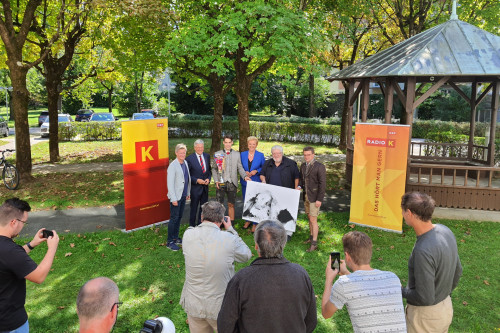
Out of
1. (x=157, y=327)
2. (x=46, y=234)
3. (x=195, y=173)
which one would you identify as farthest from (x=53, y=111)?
(x=157, y=327)

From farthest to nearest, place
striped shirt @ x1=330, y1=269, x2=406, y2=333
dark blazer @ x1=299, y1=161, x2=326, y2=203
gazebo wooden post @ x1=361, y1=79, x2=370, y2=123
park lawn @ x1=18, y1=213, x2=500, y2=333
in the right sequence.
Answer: gazebo wooden post @ x1=361, y1=79, x2=370, y2=123, dark blazer @ x1=299, y1=161, x2=326, y2=203, park lawn @ x1=18, y1=213, x2=500, y2=333, striped shirt @ x1=330, y1=269, x2=406, y2=333

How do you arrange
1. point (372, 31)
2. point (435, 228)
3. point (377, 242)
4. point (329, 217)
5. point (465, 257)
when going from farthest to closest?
point (372, 31) → point (329, 217) → point (377, 242) → point (465, 257) → point (435, 228)

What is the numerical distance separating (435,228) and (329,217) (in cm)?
696

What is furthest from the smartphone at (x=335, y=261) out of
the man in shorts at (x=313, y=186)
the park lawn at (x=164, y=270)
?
the man in shorts at (x=313, y=186)

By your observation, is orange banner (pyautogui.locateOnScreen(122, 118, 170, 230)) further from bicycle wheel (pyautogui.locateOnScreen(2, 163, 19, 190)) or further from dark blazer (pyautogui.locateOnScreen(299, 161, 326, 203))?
bicycle wheel (pyautogui.locateOnScreen(2, 163, 19, 190))

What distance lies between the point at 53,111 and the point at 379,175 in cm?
1584

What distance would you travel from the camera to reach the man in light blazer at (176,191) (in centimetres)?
834

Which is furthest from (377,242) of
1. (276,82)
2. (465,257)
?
(276,82)

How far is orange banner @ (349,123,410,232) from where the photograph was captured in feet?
30.7

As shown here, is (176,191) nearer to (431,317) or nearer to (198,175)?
(198,175)

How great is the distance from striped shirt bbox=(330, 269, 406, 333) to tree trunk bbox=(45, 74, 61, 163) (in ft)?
61.3

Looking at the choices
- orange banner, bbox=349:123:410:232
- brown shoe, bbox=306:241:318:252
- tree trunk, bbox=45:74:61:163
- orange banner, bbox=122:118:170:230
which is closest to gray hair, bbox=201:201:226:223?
brown shoe, bbox=306:241:318:252

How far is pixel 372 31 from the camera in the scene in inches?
865

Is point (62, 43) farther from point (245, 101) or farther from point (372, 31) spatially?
point (372, 31)
